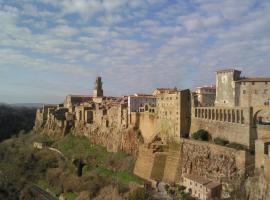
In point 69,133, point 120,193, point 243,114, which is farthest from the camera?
point 69,133

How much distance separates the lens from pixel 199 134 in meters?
33.8

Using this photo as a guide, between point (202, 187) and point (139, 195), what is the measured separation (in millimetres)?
4868

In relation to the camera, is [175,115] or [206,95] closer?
[175,115]

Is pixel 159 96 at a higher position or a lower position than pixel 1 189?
higher

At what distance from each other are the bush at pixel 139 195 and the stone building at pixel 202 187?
313 centimetres

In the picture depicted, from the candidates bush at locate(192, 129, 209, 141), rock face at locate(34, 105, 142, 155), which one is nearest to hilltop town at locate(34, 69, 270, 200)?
bush at locate(192, 129, 209, 141)

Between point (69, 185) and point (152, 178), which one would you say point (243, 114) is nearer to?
point (152, 178)

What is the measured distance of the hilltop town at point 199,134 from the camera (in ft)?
92.5

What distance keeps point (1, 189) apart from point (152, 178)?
17.2 meters

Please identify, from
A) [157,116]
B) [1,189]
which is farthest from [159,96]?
[1,189]

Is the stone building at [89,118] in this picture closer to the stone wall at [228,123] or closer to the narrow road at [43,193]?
the narrow road at [43,193]

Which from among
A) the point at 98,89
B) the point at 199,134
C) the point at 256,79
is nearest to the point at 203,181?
the point at 199,134

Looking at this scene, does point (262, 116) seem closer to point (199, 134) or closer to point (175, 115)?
point (199, 134)

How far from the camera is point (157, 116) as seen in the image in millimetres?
39062
